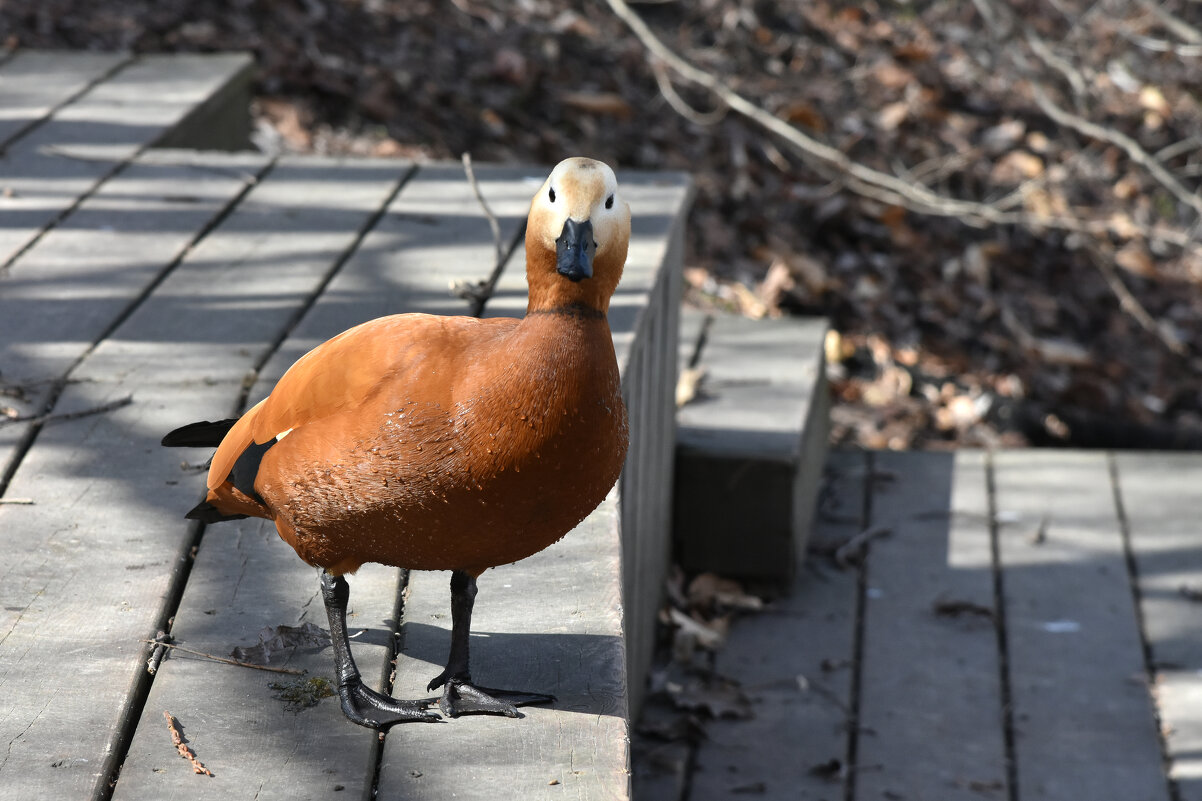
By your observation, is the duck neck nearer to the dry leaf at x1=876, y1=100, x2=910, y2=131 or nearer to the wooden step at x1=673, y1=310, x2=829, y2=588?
the wooden step at x1=673, y1=310, x2=829, y2=588

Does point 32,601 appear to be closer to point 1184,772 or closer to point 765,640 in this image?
point 765,640

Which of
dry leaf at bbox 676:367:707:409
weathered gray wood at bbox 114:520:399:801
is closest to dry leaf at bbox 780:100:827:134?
dry leaf at bbox 676:367:707:409

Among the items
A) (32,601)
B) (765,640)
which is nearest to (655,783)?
(765,640)

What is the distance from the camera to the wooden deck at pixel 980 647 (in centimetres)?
352

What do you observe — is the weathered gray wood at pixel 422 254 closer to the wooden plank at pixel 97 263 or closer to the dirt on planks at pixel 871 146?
the wooden plank at pixel 97 263

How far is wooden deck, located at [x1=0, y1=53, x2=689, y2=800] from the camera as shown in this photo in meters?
1.81

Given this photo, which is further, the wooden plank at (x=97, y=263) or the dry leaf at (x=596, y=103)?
the dry leaf at (x=596, y=103)

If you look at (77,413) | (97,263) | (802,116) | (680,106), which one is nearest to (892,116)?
(802,116)

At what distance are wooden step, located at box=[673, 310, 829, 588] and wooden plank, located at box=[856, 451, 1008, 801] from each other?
345 mm

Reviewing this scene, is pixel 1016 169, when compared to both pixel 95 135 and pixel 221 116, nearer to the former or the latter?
pixel 221 116

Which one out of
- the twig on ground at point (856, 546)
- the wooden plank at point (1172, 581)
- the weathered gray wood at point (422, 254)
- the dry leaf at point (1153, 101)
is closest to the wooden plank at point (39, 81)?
the weathered gray wood at point (422, 254)

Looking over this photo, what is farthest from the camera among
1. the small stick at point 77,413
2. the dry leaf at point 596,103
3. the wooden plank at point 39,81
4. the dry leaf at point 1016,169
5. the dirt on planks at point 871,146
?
the dry leaf at point 1016,169

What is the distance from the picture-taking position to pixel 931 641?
4086mm

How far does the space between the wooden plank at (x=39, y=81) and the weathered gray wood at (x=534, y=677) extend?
109 inches
